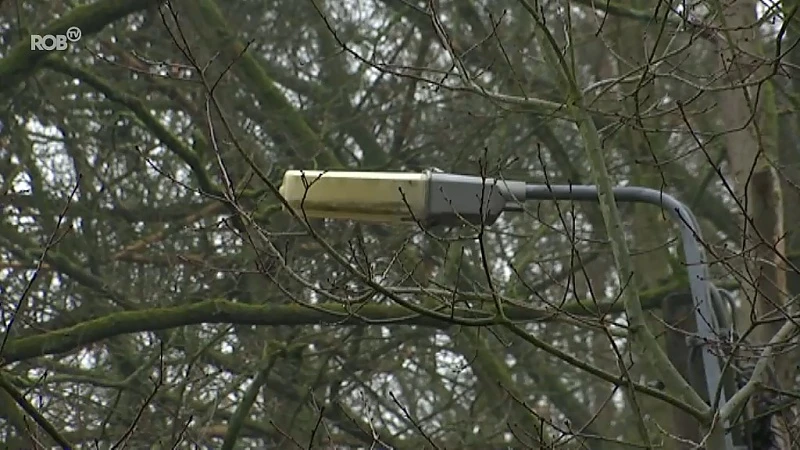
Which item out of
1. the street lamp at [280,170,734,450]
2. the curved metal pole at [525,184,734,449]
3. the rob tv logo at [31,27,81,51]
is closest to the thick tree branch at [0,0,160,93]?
the rob tv logo at [31,27,81,51]

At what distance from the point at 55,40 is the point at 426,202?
3859mm

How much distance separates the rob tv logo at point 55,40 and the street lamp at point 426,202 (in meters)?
3.48

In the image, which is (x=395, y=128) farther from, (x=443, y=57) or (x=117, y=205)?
(x=117, y=205)

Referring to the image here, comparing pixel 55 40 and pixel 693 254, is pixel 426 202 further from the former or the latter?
pixel 55 40

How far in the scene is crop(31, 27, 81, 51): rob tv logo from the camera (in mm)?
7254

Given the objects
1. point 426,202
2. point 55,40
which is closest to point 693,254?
point 426,202

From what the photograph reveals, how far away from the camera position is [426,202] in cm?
422

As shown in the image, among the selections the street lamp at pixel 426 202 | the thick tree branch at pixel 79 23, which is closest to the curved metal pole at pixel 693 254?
the street lamp at pixel 426 202

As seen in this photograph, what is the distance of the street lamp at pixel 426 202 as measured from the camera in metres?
4.14

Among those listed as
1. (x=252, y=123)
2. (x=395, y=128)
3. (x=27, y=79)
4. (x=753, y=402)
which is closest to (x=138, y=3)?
(x=27, y=79)

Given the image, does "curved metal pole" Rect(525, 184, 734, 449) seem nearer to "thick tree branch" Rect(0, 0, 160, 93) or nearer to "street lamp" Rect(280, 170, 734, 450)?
"street lamp" Rect(280, 170, 734, 450)

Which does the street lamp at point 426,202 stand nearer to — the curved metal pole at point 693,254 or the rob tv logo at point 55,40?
the curved metal pole at point 693,254

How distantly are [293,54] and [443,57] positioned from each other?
1.09 metres

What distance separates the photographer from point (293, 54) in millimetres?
9289
